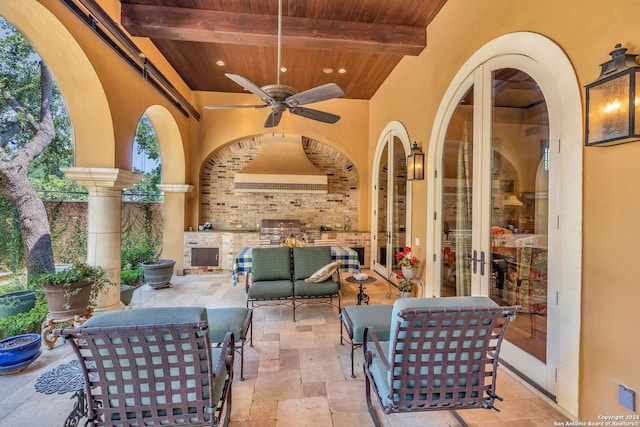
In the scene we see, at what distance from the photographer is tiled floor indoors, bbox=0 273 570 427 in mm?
1910

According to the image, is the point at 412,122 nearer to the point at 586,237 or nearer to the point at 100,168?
the point at 586,237

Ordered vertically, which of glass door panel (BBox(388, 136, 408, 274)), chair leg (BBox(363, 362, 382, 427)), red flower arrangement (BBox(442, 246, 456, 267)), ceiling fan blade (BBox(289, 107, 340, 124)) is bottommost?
chair leg (BBox(363, 362, 382, 427))

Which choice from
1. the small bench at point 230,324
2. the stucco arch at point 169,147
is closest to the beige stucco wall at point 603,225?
the small bench at point 230,324

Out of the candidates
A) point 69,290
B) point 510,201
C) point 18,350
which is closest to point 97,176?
point 69,290

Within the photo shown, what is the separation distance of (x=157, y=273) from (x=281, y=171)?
3358 mm

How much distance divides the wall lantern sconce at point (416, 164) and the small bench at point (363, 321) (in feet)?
7.26

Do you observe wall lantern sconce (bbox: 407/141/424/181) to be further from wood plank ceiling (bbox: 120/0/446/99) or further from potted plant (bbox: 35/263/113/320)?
potted plant (bbox: 35/263/113/320)

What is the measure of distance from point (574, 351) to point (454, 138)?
8.07 feet

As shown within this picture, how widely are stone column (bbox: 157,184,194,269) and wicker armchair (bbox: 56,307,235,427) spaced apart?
5182mm

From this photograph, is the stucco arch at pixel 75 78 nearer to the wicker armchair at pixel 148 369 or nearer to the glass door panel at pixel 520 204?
the wicker armchair at pixel 148 369

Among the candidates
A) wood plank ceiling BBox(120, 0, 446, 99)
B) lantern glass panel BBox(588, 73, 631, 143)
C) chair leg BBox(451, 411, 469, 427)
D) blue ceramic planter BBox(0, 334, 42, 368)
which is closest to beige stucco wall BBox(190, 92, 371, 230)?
wood plank ceiling BBox(120, 0, 446, 99)

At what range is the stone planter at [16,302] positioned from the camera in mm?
3060

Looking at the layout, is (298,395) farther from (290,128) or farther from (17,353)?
(290,128)

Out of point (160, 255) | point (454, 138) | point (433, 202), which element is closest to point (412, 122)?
point (454, 138)
